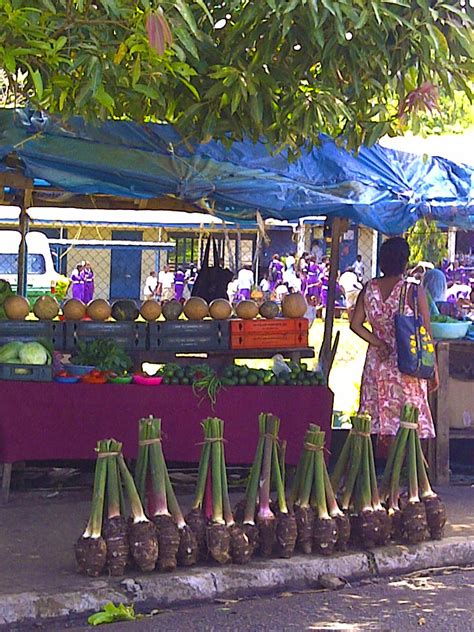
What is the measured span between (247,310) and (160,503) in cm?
371

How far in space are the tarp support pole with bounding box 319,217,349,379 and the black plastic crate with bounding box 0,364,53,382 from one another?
2.57 meters

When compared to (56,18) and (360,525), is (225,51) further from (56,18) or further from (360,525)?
(360,525)

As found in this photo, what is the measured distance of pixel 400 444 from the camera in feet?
21.3

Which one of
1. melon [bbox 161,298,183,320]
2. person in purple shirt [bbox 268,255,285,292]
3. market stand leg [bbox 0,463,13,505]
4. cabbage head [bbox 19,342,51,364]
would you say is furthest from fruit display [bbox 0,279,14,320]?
person in purple shirt [bbox 268,255,285,292]

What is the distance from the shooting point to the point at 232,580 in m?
5.86

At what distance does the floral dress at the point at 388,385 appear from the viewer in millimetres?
7746

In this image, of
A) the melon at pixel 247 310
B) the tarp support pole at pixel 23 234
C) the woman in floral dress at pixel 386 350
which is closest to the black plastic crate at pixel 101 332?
the melon at pixel 247 310

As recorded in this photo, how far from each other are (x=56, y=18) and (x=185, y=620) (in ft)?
10.4

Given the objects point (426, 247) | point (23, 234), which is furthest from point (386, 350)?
point (426, 247)

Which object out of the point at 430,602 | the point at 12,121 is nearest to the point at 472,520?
the point at 430,602

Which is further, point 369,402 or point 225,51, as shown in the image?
point 369,402

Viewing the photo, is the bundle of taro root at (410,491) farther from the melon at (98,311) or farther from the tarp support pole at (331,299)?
the melon at (98,311)

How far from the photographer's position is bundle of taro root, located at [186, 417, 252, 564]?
19.4ft

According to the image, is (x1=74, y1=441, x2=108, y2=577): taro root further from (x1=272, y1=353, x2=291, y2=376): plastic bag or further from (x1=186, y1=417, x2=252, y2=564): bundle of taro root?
(x1=272, y1=353, x2=291, y2=376): plastic bag
